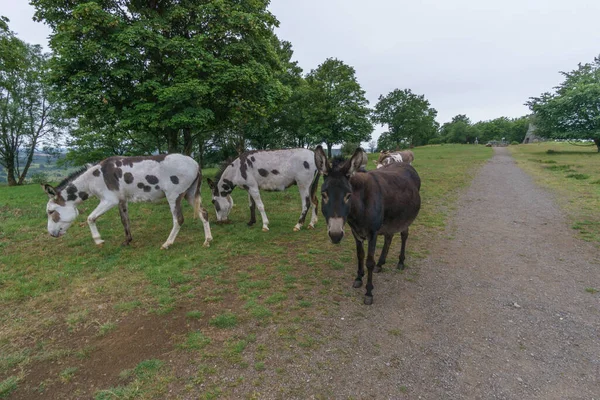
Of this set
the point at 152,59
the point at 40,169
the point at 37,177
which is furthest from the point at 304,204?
the point at 40,169

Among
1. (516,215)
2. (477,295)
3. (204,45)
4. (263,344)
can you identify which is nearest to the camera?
(263,344)

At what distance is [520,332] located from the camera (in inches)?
142

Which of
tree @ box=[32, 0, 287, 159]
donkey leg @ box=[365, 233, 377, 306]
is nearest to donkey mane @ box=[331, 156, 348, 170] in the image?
donkey leg @ box=[365, 233, 377, 306]

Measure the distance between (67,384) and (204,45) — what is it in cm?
1241

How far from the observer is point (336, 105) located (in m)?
33.7

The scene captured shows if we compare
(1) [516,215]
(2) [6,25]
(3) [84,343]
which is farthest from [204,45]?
(2) [6,25]

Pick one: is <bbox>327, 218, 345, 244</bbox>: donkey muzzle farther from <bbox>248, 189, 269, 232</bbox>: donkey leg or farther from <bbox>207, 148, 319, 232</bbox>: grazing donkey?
<bbox>248, 189, 269, 232</bbox>: donkey leg

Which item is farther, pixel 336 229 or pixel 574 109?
pixel 574 109

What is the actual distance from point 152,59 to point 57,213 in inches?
327

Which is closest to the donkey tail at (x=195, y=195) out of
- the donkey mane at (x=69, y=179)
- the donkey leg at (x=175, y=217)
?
the donkey leg at (x=175, y=217)

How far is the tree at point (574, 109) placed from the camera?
3334 centimetres

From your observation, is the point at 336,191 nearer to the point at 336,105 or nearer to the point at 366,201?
the point at 366,201

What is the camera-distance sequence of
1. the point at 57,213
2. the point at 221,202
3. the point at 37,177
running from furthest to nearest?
the point at 37,177 < the point at 221,202 < the point at 57,213

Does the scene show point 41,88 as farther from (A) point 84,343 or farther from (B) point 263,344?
(B) point 263,344
